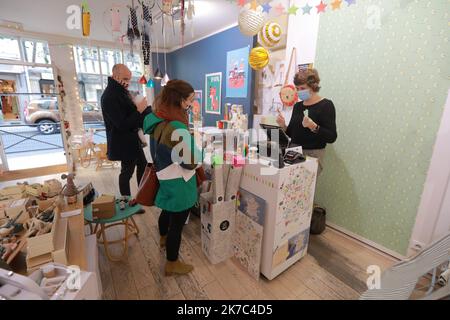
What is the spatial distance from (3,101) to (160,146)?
16.6 feet

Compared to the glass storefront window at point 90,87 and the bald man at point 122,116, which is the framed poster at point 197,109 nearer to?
the glass storefront window at point 90,87

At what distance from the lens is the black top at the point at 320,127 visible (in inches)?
74.7

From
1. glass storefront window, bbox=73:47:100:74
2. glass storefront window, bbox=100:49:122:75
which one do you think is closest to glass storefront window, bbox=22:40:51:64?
glass storefront window, bbox=73:47:100:74

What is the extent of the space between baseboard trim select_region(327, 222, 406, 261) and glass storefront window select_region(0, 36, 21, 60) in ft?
18.7

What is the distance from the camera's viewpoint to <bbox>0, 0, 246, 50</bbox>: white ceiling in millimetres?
2883

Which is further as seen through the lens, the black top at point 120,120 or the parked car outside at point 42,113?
the parked car outside at point 42,113

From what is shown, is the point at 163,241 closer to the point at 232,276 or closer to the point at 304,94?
the point at 232,276

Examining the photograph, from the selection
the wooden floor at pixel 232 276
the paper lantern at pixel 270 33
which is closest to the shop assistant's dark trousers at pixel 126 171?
the wooden floor at pixel 232 276

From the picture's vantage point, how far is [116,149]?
7.31 feet

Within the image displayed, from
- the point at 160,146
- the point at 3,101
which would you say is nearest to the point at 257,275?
the point at 160,146

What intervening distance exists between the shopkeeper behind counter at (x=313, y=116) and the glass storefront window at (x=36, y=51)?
495cm

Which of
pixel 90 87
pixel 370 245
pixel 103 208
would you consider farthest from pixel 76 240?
pixel 90 87

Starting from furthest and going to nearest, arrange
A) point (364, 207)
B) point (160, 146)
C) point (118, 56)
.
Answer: point (118, 56), point (364, 207), point (160, 146)
